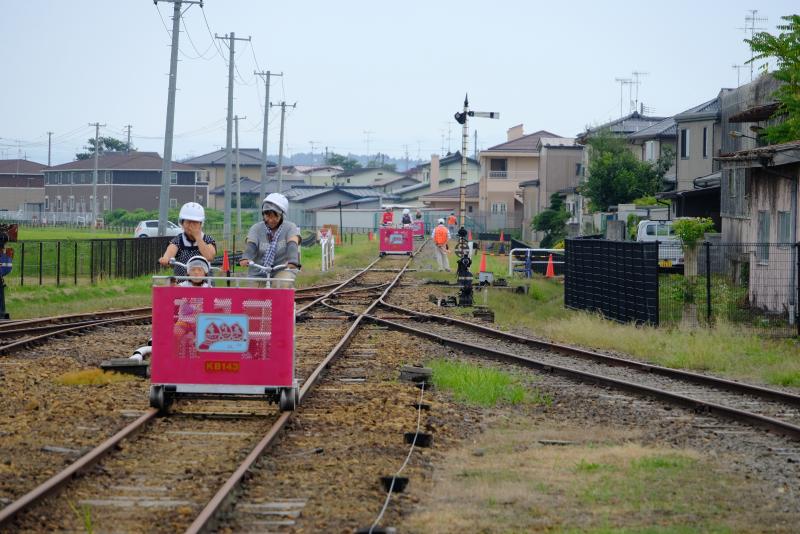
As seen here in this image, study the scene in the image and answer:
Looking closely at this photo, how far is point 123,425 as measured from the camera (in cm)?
988

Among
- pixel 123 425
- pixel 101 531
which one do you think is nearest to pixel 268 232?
pixel 123 425

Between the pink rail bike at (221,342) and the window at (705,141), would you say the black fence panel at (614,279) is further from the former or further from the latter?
the window at (705,141)

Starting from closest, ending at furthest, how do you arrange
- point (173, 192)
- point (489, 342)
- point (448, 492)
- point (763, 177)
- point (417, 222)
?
point (448, 492) → point (489, 342) → point (763, 177) → point (417, 222) → point (173, 192)

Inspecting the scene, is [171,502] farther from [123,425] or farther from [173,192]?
[173,192]

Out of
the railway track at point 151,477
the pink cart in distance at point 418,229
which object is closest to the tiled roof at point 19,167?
the pink cart in distance at point 418,229

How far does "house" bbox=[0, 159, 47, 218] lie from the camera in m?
138

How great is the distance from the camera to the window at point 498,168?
95.7m

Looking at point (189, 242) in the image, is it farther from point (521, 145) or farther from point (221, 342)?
point (521, 145)

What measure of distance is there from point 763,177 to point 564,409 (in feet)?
56.1

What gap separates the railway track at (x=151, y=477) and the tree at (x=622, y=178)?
166ft

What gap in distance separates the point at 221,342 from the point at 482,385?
371cm

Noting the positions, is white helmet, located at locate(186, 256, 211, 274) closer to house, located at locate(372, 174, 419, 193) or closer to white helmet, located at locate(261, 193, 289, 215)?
white helmet, located at locate(261, 193, 289, 215)

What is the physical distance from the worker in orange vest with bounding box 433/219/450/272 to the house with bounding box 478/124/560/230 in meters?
55.1

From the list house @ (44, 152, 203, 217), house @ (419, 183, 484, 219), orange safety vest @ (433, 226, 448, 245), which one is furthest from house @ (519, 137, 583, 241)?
orange safety vest @ (433, 226, 448, 245)
